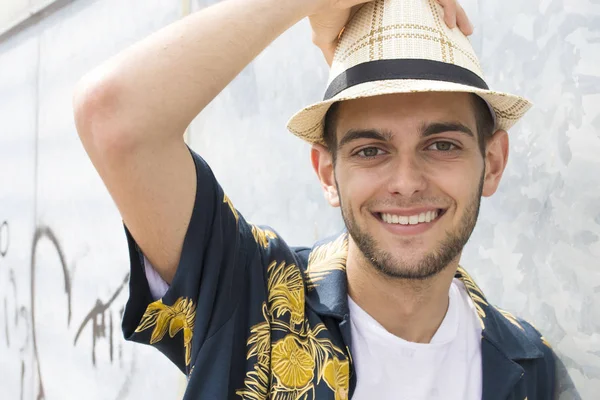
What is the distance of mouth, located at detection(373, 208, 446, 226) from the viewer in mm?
1993

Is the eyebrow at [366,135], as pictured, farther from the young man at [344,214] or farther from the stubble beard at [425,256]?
the stubble beard at [425,256]

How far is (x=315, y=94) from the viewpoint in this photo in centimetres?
293

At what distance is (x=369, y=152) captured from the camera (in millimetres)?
2051

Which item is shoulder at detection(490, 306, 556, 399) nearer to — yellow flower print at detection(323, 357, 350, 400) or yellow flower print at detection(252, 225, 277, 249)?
yellow flower print at detection(323, 357, 350, 400)

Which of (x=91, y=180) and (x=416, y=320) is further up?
(x=91, y=180)

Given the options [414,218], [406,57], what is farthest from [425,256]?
[406,57]

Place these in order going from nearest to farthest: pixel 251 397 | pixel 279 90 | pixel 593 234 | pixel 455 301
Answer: pixel 251 397 < pixel 593 234 < pixel 455 301 < pixel 279 90

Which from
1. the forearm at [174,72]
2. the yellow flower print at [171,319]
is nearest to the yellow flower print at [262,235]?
the yellow flower print at [171,319]

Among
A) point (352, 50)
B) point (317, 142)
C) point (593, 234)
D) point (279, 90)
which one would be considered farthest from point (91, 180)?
point (593, 234)

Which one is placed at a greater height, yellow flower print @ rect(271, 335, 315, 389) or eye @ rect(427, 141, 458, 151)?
eye @ rect(427, 141, 458, 151)

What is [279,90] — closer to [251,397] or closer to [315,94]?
[315,94]

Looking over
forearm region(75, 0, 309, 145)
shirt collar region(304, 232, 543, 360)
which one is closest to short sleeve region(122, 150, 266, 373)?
forearm region(75, 0, 309, 145)

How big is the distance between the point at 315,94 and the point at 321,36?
0.79 m

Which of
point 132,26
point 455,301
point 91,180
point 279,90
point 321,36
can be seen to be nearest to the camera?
point 321,36
